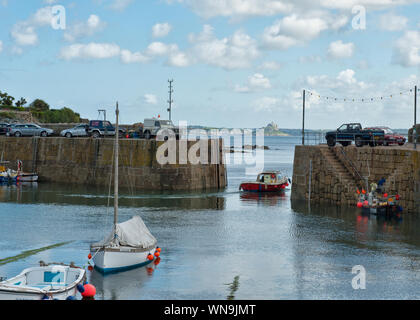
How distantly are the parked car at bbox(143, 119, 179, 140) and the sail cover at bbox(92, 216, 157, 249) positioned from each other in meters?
31.0

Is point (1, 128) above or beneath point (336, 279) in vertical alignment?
above

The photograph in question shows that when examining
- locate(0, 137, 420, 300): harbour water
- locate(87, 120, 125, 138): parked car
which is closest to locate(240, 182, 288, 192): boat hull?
locate(0, 137, 420, 300): harbour water

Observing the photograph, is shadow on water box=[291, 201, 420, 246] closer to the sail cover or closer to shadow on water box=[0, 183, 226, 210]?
shadow on water box=[0, 183, 226, 210]

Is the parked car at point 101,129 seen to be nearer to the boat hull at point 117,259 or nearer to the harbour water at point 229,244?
the harbour water at point 229,244

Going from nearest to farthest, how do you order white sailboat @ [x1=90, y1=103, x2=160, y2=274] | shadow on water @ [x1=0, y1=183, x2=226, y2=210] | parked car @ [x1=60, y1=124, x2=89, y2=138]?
1. white sailboat @ [x1=90, y1=103, x2=160, y2=274]
2. shadow on water @ [x1=0, y1=183, x2=226, y2=210]
3. parked car @ [x1=60, y1=124, x2=89, y2=138]

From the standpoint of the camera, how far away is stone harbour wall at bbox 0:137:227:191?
Answer: 57812mm

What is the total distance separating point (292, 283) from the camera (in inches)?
995

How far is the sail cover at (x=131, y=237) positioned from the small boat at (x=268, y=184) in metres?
30.4

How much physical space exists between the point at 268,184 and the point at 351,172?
45.6 ft

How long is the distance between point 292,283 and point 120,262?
7.71 meters

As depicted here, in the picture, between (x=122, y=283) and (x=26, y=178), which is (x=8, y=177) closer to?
(x=26, y=178)

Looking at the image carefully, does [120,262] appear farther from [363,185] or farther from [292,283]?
[363,185]

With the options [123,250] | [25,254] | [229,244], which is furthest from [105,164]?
[123,250]
